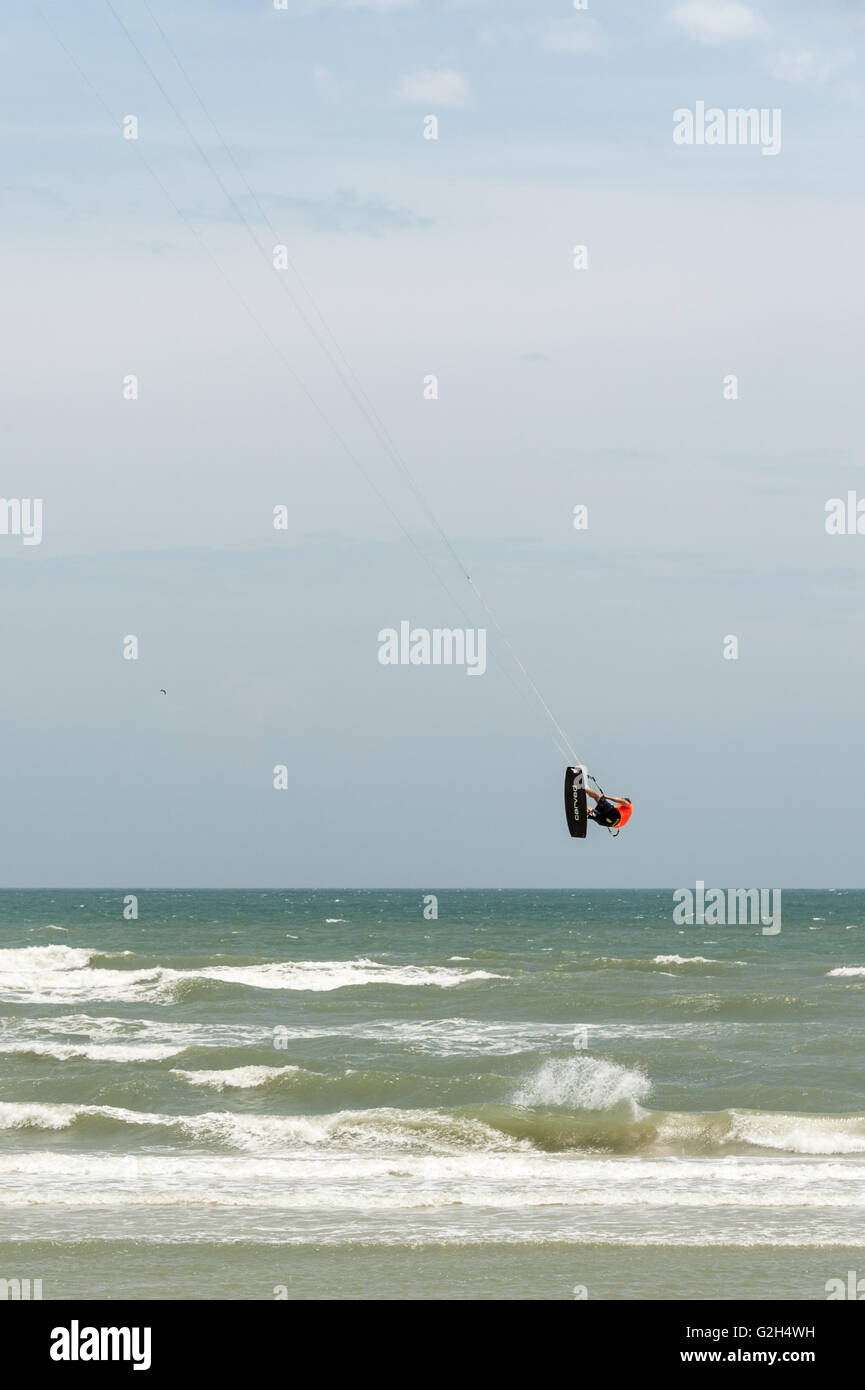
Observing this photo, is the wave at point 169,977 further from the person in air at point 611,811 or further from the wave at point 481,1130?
the person in air at point 611,811

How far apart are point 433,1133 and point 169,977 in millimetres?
20181

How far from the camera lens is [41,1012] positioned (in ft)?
101

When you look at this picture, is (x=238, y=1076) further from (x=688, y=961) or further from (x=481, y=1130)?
(x=688, y=961)

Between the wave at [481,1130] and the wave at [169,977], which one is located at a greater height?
the wave at [481,1130]

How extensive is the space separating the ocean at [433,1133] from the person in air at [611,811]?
155 inches

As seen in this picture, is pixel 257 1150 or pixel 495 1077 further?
pixel 495 1077

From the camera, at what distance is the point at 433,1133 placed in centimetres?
1883

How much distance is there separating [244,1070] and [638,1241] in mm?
10833

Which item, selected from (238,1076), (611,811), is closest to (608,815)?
(611,811)

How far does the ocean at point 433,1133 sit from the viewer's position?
12.1 meters

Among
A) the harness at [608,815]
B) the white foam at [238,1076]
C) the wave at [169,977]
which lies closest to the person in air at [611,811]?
the harness at [608,815]

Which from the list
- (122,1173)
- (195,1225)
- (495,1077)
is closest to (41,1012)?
(495,1077)

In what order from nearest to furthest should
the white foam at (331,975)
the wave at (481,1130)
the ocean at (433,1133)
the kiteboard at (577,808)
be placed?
the ocean at (433,1133) < the kiteboard at (577,808) < the wave at (481,1130) < the white foam at (331,975)
